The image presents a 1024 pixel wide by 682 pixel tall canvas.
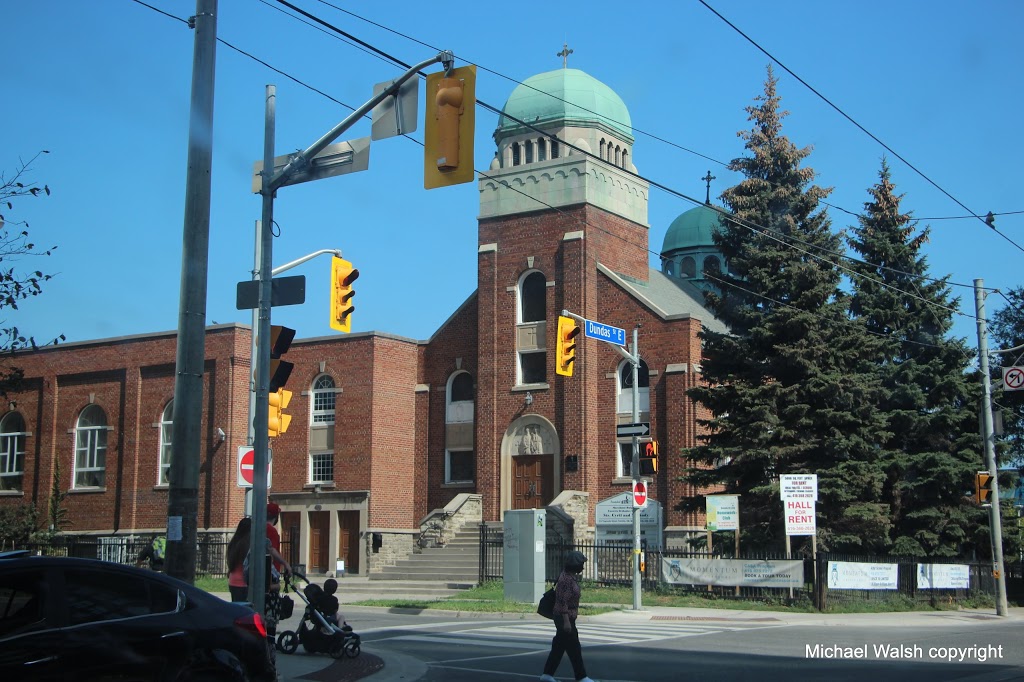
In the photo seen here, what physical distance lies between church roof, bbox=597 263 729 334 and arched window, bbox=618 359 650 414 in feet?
6.80

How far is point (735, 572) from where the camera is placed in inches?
1064

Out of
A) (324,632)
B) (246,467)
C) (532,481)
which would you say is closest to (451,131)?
(324,632)

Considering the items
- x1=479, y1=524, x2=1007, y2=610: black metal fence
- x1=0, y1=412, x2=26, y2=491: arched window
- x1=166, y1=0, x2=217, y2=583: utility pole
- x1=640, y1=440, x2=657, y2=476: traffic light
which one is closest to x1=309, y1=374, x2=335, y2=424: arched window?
x1=479, y1=524, x2=1007, y2=610: black metal fence

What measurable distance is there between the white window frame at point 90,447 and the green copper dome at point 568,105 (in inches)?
736

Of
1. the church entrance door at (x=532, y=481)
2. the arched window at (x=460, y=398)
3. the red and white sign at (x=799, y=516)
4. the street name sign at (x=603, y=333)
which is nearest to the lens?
the street name sign at (x=603, y=333)

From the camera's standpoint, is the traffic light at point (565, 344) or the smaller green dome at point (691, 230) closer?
the traffic light at point (565, 344)

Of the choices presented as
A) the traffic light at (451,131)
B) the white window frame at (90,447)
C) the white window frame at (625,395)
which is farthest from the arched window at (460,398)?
the traffic light at (451,131)

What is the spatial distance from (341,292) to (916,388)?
2100 cm

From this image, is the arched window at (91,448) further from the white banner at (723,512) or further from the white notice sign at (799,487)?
the white notice sign at (799,487)

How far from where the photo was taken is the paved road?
13.1m

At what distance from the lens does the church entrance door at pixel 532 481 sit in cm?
3831

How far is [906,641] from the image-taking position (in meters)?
17.9

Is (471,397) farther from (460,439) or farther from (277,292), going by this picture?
(277,292)

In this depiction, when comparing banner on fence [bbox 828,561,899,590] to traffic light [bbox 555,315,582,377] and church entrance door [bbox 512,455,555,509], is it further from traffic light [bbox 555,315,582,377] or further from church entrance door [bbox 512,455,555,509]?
church entrance door [bbox 512,455,555,509]
